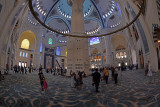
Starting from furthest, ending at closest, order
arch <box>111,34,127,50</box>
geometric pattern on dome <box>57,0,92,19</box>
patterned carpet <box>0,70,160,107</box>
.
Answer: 1. geometric pattern on dome <box>57,0,92,19</box>
2. arch <box>111,34,127,50</box>
3. patterned carpet <box>0,70,160,107</box>

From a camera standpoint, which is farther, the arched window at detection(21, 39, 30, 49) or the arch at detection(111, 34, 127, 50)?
the arched window at detection(21, 39, 30, 49)

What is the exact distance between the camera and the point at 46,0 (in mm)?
29703

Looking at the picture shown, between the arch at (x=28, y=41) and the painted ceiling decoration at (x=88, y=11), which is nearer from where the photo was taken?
the painted ceiling decoration at (x=88, y=11)

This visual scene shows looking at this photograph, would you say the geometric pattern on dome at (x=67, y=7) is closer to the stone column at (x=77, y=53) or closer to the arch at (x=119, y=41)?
the arch at (x=119, y=41)

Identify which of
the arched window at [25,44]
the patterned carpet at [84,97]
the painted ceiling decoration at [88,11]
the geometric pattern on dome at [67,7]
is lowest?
the patterned carpet at [84,97]

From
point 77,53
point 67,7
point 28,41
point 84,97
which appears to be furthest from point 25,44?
point 84,97

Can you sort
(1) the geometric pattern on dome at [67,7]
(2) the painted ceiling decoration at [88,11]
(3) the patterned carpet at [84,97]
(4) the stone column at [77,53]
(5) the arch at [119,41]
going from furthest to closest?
(1) the geometric pattern on dome at [67,7] → (5) the arch at [119,41] → (2) the painted ceiling decoration at [88,11] → (4) the stone column at [77,53] → (3) the patterned carpet at [84,97]

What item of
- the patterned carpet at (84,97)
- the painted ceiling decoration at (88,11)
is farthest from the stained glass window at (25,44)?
the patterned carpet at (84,97)

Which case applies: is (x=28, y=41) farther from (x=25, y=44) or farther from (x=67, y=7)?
(x=67, y=7)

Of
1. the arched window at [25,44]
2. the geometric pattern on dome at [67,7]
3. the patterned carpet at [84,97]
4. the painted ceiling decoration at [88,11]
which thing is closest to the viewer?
the patterned carpet at [84,97]

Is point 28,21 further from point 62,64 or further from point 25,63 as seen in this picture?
point 62,64

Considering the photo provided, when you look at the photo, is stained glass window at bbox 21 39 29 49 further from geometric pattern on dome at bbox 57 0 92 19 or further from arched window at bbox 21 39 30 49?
geometric pattern on dome at bbox 57 0 92 19

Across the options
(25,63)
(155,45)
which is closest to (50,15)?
(25,63)

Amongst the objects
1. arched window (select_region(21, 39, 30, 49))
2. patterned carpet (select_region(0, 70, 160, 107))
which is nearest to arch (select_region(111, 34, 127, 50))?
patterned carpet (select_region(0, 70, 160, 107))
